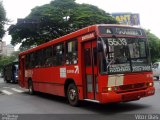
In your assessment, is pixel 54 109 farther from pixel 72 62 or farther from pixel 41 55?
pixel 41 55

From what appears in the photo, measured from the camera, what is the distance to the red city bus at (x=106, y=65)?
10.2 metres

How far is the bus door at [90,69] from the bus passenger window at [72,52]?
0.71 meters

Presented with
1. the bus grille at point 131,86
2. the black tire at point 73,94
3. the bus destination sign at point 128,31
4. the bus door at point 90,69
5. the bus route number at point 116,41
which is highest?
the bus destination sign at point 128,31

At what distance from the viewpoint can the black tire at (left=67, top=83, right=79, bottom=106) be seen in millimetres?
12094

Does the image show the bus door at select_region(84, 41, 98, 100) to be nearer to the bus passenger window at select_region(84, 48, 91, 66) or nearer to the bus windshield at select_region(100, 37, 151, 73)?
the bus passenger window at select_region(84, 48, 91, 66)

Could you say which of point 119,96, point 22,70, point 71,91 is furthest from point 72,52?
point 22,70

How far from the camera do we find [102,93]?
1009 centimetres

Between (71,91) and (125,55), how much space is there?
3.06 m

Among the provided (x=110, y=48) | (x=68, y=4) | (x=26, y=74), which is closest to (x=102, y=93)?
(x=110, y=48)

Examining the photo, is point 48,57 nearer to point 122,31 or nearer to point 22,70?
point 122,31

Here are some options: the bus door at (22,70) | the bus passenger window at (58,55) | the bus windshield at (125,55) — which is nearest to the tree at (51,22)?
the bus door at (22,70)

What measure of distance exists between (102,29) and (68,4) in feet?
86.9

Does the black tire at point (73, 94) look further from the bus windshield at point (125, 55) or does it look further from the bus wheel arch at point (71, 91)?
the bus windshield at point (125, 55)

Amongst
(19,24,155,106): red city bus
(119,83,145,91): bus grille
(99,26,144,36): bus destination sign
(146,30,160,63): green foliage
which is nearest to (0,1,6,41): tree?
(19,24,155,106): red city bus
